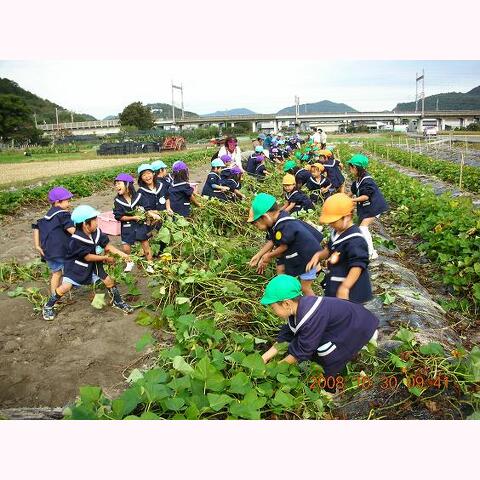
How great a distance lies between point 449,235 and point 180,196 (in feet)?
12.4

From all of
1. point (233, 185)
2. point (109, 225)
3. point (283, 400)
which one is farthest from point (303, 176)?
point (283, 400)

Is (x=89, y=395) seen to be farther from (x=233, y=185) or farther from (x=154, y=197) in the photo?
(x=233, y=185)

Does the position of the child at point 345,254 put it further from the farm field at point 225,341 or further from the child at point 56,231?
the child at point 56,231

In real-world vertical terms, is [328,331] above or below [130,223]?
below

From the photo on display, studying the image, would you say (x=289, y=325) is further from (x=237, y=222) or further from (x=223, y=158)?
(x=223, y=158)

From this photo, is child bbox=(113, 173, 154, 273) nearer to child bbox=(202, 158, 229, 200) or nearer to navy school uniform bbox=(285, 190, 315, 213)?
child bbox=(202, 158, 229, 200)

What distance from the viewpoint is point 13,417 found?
2383mm

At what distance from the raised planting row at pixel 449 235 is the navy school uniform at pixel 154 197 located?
12.5 ft

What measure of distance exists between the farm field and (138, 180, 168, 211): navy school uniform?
59cm

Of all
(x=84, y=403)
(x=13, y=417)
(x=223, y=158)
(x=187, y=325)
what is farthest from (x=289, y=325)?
(x=223, y=158)

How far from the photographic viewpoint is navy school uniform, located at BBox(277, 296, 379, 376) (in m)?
2.62

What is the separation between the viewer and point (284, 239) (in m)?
3.81

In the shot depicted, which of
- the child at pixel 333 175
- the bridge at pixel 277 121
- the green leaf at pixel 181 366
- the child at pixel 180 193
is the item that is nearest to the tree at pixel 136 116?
the bridge at pixel 277 121

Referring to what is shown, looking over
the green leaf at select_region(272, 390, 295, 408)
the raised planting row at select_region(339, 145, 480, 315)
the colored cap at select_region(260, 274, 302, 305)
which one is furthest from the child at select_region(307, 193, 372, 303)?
the raised planting row at select_region(339, 145, 480, 315)
